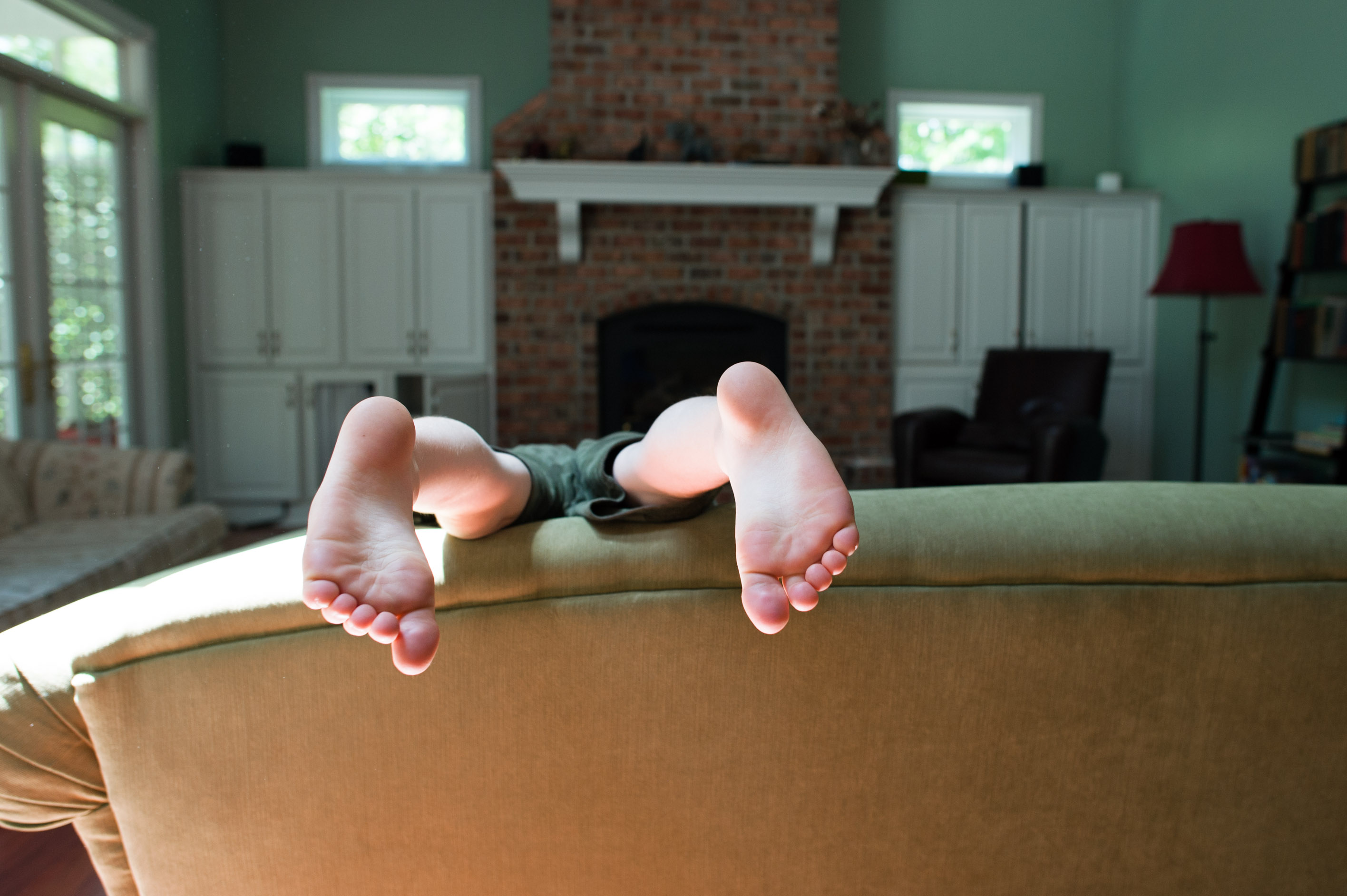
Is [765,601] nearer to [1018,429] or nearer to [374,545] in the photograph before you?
[374,545]

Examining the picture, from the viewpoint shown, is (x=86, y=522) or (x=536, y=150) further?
(x=536, y=150)

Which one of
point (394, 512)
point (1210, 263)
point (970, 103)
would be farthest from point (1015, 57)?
point (394, 512)

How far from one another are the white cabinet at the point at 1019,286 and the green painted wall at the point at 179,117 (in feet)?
10.5

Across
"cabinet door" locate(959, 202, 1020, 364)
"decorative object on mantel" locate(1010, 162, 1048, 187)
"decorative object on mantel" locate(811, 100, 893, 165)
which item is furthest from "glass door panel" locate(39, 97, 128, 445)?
"decorative object on mantel" locate(1010, 162, 1048, 187)

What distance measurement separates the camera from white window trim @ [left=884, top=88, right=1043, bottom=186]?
16.1 ft

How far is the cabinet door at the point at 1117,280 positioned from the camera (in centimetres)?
476

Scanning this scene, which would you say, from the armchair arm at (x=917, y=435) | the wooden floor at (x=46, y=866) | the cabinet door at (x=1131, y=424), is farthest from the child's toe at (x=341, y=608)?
the cabinet door at (x=1131, y=424)

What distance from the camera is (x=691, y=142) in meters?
4.33

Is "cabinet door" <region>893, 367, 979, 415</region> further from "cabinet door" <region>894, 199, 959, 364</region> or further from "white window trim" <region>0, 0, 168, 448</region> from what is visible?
"white window trim" <region>0, 0, 168, 448</region>

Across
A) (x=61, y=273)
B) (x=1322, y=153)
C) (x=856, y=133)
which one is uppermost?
(x=856, y=133)

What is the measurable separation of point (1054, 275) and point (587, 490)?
4.36 m

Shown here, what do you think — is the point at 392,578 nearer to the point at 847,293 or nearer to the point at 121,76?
the point at 121,76

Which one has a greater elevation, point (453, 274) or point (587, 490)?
point (453, 274)

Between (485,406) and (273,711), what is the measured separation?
374 cm
